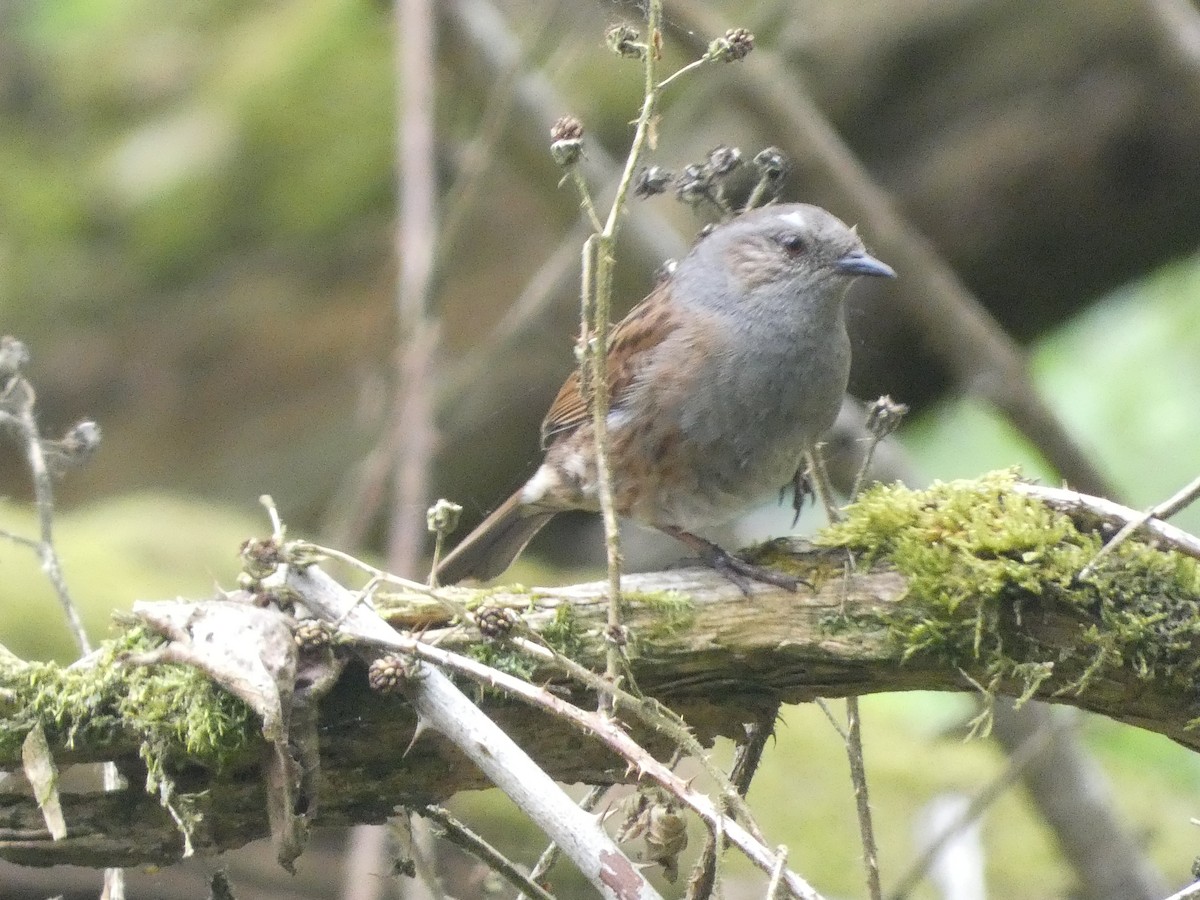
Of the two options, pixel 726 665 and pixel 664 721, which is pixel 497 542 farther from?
pixel 664 721

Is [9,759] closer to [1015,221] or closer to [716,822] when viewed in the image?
[716,822]

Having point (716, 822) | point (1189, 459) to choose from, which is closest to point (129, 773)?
point (716, 822)

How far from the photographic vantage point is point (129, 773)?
2455 mm

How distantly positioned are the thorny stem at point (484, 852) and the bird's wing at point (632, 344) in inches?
55.0

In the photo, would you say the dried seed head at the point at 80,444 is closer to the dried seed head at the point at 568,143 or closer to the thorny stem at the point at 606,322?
the thorny stem at the point at 606,322

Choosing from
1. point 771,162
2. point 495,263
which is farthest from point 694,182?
point 495,263

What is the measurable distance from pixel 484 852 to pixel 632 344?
5.52 feet

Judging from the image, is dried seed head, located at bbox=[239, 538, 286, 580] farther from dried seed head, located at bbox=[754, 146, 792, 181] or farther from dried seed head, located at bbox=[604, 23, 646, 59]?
dried seed head, located at bbox=[754, 146, 792, 181]

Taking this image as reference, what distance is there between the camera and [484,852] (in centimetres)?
233

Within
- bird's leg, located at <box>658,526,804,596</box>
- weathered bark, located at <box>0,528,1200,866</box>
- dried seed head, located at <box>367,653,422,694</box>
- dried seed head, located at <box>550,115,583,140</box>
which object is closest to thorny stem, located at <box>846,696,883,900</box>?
weathered bark, located at <box>0,528,1200,866</box>

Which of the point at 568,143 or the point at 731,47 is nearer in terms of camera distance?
the point at 568,143

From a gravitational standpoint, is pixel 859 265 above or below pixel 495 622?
above

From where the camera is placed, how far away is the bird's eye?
355 centimetres

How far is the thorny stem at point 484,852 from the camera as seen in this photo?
2281 mm
